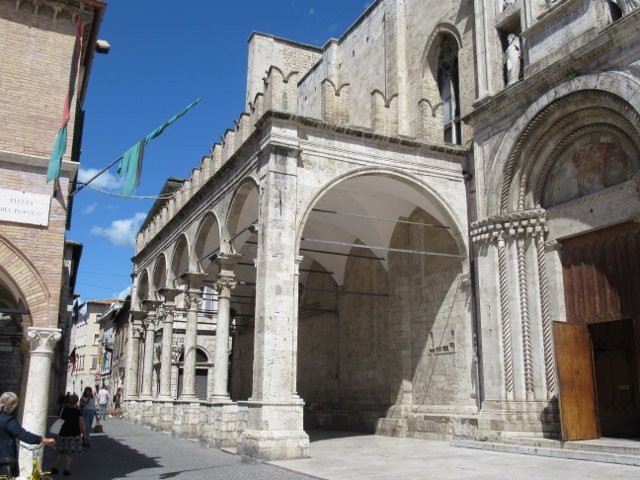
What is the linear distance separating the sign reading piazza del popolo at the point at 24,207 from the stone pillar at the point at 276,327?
158 inches

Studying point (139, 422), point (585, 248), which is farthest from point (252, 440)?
point (139, 422)

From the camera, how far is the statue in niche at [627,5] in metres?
10.0

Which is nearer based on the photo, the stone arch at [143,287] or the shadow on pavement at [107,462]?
the shadow on pavement at [107,462]

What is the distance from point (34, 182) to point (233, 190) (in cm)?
568

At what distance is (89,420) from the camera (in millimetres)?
14977

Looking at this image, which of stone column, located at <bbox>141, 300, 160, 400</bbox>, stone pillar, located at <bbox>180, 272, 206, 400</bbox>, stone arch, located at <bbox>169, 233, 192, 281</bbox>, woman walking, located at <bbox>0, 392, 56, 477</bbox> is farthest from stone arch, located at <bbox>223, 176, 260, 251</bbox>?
stone column, located at <bbox>141, 300, 160, 400</bbox>

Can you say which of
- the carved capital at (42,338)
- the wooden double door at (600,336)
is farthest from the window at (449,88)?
the carved capital at (42,338)

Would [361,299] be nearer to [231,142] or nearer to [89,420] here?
[231,142]

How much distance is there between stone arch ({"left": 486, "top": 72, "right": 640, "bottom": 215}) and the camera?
1024 cm

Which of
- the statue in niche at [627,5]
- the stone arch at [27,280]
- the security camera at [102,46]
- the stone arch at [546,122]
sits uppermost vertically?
the security camera at [102,46]

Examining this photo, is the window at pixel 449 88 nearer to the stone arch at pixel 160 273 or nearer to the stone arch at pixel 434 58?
the stone arch at pixel 434 58

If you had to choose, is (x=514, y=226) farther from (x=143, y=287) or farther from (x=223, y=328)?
(x=143, y=287)

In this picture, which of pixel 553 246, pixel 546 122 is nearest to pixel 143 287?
pixel 553 246

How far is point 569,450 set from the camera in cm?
1001
